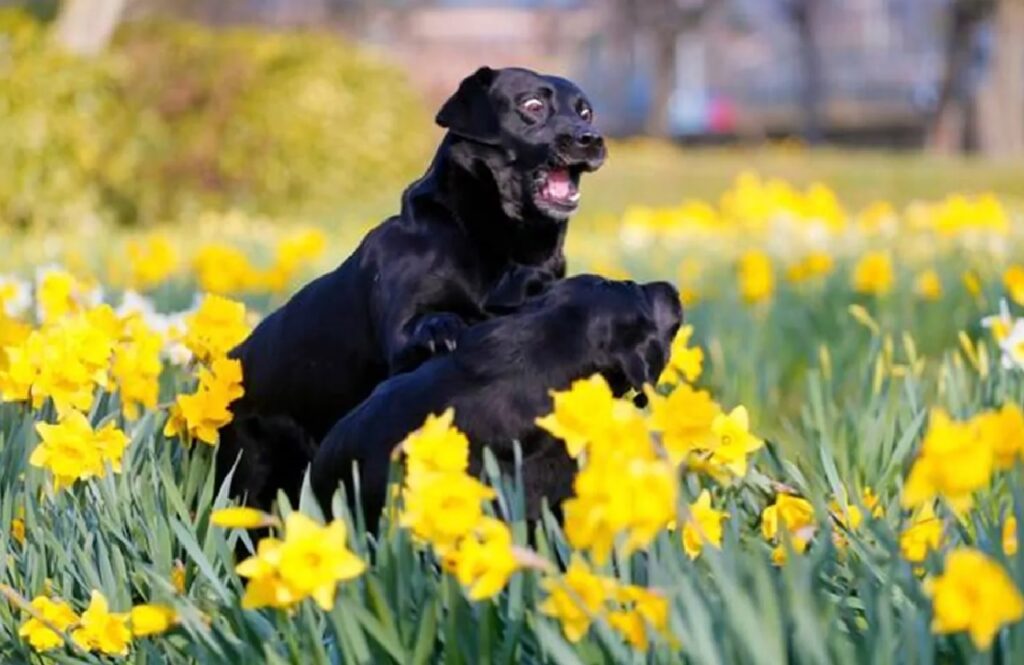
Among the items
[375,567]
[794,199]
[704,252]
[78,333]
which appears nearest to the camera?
[375,567]

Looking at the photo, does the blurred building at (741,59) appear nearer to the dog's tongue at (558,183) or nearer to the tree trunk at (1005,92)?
the tree trunk at (1005,92)

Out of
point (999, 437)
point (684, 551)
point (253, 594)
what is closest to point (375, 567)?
point (253, 594)

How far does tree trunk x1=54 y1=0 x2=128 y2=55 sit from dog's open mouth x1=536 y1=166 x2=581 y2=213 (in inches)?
495

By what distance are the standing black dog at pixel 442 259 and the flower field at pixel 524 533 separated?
0.14 metres

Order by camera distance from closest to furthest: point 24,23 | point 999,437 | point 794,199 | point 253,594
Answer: point 999,437
point 253,594
point 794,199
point 24,23

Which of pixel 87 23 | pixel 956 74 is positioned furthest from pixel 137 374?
pixel 956 74

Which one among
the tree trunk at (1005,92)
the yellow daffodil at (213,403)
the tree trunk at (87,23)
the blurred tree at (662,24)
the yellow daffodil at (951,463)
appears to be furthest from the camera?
the blurred tree at (662,24)

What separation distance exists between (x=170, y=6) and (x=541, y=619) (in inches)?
1312

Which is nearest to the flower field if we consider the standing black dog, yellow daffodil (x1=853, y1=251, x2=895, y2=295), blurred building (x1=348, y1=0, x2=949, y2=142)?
the standing black dog

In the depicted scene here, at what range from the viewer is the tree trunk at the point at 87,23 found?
1530 cm

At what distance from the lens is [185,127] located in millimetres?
14336

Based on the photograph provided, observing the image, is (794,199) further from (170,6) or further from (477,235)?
(170,6)

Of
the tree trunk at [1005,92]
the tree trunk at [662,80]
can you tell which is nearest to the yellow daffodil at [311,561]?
the tree trunk at [1005,92]

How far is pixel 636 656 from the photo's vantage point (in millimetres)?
1914
